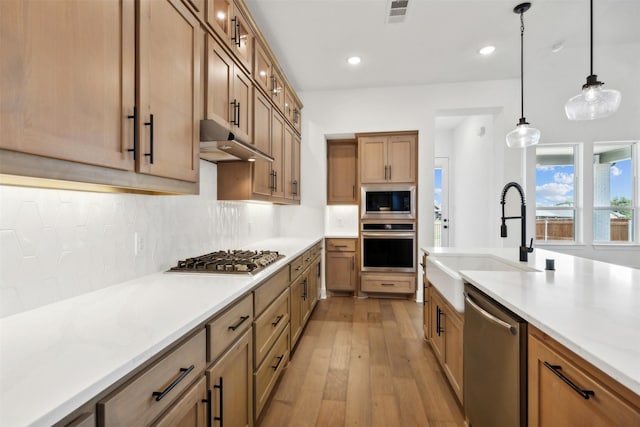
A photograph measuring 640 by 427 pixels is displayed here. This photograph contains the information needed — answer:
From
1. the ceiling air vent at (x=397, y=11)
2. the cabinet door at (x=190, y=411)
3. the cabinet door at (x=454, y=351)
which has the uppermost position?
the ceiling air vent at (x=397, y=11)

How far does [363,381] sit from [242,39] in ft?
8.92

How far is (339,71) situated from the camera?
12.3ft

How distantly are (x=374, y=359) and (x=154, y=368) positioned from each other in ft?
6.82

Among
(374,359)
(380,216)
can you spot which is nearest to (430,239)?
(380,216)

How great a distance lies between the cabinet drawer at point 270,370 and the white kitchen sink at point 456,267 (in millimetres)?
1190

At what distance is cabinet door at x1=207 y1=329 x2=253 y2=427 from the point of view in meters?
1.16

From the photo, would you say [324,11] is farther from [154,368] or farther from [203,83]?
[154,368]

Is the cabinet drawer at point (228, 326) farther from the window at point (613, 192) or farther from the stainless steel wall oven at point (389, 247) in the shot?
the window at point (613, 192)

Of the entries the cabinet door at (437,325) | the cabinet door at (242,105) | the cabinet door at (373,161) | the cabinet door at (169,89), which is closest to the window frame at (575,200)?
the cabinet door at (373,161)

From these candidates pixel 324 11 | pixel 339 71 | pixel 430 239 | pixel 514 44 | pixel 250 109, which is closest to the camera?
pixel 250 109

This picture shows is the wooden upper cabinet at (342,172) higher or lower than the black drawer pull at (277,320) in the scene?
higher

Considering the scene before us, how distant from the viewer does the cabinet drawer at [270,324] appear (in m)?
1.63

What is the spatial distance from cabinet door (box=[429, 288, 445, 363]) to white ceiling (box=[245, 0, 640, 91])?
2515 mm

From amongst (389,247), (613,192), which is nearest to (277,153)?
(389,247)
